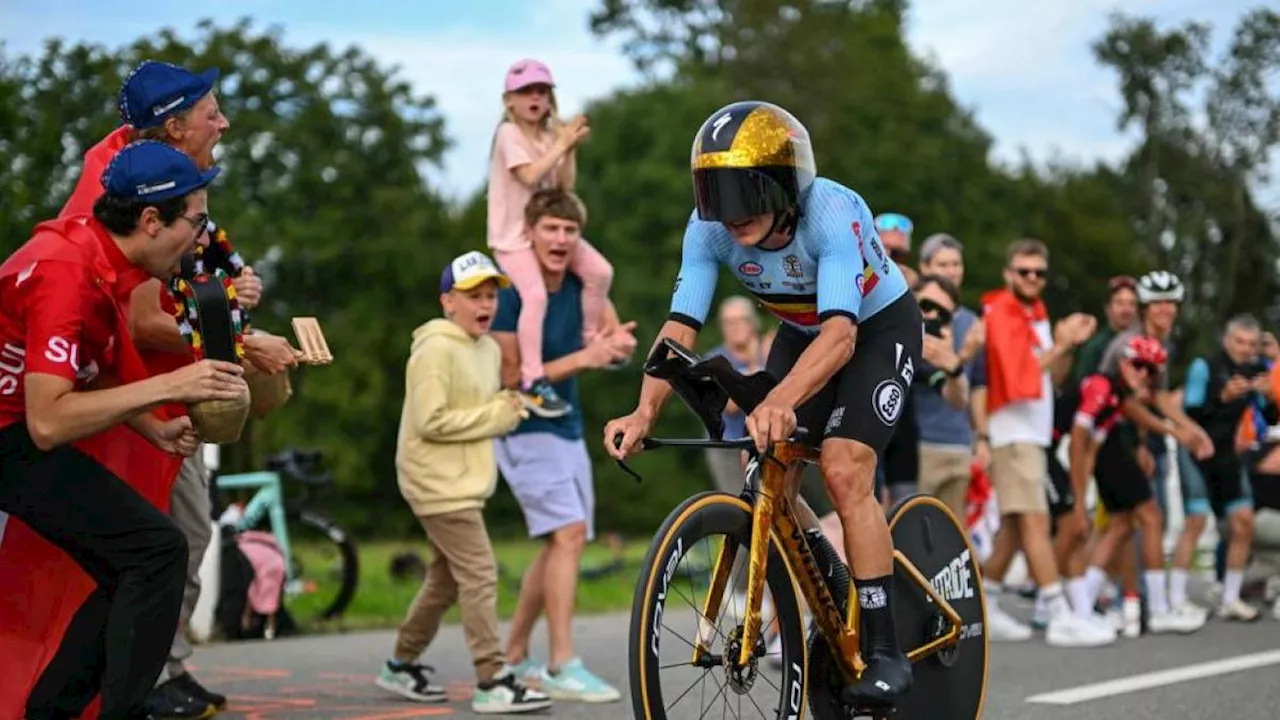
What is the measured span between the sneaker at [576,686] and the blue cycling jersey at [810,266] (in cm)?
276

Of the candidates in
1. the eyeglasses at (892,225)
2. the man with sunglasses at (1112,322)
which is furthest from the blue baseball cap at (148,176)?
the man with sunglasses at (1112,322)

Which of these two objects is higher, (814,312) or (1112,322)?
(1112,322)

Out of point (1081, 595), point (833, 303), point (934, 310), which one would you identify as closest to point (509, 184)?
point (934, 310)

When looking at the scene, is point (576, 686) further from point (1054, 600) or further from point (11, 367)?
point (1054, 600)

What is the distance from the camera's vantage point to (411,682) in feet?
29.5

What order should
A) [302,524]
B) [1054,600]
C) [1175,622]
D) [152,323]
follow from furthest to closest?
[302,524] → [1175,622] → [1054,600] → [152,323]

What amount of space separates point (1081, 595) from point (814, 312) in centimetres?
656

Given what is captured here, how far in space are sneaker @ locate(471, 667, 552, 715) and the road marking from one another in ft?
7.47

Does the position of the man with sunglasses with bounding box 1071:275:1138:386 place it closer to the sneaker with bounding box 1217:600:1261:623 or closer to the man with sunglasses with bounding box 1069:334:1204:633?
the man with sunglasses with bounding box 1069:334:1204:633

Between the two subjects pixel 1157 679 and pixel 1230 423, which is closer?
pixel 1157 679

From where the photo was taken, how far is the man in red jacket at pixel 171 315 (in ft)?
22.3

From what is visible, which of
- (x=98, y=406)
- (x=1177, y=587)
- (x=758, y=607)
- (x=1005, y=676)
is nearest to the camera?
(x=98, y=406)

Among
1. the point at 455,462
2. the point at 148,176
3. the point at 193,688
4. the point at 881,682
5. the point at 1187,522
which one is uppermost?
the point at 148,176

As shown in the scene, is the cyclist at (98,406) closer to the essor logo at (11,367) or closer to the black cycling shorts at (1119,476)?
the essor logo at (11,367)
